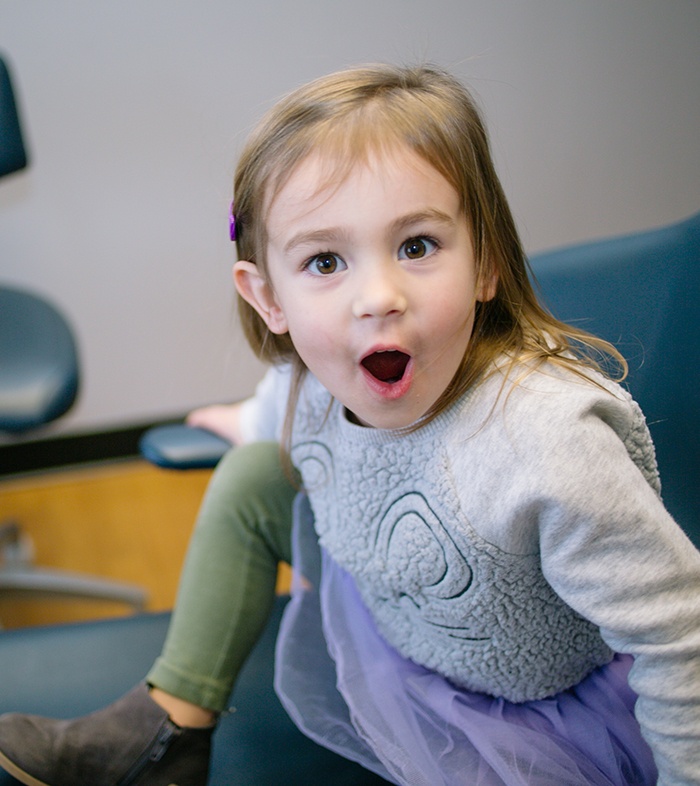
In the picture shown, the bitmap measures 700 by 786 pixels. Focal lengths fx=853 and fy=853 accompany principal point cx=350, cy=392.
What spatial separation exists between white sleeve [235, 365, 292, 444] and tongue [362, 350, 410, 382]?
285 millimetres

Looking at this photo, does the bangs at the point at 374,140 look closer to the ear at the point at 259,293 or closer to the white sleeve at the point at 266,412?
the ear at the point at 259,293

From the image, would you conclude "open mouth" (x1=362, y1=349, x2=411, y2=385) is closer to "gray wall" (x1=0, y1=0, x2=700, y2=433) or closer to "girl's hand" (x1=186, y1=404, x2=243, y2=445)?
"gray wall" (x1=0, y1=0, x2=700, y2=433)

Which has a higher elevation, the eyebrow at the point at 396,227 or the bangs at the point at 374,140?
the bangs at the point at 374,140

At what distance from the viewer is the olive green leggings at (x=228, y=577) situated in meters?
0.71

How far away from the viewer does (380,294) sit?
1.59ft

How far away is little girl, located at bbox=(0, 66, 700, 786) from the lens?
50cm

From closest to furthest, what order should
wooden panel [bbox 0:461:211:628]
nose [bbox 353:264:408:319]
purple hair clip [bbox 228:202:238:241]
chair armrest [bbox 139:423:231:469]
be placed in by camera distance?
nose [bbox 353:264:408:319] → purple hair clip [bbox 228:202:238:241] → chair armrest [bbox 139:423:231:469] → wooden panel [bbox 0:461:211:628]

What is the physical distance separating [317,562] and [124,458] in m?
1.05

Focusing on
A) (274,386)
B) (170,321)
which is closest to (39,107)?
(170,321)

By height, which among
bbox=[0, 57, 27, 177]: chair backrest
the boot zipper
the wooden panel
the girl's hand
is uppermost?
bbox=[0, 57, 27, 177]: chair backrest

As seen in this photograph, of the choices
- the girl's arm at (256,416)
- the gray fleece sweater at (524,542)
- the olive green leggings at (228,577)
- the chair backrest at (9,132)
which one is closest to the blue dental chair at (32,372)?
the chair backrest at (9,132)

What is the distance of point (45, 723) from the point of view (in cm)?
69

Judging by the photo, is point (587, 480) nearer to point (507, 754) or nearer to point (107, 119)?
point (507, 754)

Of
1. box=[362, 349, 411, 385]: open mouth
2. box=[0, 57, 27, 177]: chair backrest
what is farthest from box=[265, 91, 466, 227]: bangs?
box=[0, 57, 27, 177]: chair backrest
